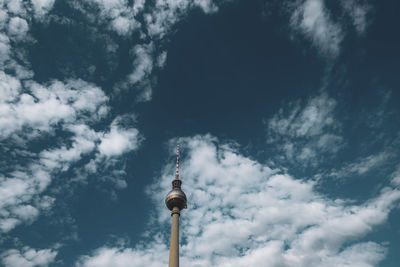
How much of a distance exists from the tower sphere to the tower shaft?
1133 millimetres

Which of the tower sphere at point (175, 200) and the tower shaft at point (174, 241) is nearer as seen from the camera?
the tower shaft at point (174, 241)

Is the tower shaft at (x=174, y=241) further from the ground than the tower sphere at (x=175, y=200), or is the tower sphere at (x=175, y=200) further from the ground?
the tower sphere at (x=175, y=200)

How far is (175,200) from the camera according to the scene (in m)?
66.8

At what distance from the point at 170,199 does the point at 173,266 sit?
52.8ft

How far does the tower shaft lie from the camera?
54.8 meters

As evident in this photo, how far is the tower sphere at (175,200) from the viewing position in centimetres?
6673

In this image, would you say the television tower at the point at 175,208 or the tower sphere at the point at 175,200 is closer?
the television tower at the point at 175,208

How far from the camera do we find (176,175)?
74.1 metres

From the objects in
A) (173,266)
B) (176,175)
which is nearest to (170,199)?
(176,175)

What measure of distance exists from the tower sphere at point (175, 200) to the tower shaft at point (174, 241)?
113 centimetres

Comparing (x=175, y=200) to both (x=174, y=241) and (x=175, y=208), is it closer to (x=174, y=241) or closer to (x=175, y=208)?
(x=175, y=208)

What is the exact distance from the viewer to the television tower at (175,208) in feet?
182

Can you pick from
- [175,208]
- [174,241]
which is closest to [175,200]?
[175,208]

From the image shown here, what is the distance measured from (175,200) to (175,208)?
1740mm
